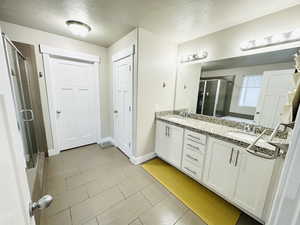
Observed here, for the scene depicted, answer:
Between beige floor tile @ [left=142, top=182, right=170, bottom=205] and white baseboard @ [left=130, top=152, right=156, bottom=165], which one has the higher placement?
white baseboard @ [left=130, top=152, right=156, bottom=165]

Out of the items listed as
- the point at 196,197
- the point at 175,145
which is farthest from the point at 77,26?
the point at 196,197

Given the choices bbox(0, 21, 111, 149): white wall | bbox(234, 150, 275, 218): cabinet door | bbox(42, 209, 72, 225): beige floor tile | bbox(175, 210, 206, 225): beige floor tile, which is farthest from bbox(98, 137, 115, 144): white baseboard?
bbox(234, 150, 275, 218): cabinet door

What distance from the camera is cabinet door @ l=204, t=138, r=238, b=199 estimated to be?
153 cm

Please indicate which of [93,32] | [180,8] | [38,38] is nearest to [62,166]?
[38,38]

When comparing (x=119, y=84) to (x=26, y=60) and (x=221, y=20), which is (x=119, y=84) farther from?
(x=221, y=20)

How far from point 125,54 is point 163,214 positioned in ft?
8.26

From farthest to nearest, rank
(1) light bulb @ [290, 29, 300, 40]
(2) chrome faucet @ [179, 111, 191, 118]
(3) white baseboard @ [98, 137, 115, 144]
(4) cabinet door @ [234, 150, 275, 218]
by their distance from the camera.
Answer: (3) white baseboard @ [98, 137, 115, 144] → (2) chrome faucet @ [179, 111, 191, 118] → (1) light bulb @ [290, 29, 300, 40] → (4) cabinet door @ [234, 150, 275, 218]

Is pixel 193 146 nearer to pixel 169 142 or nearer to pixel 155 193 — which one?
pixel 169 142

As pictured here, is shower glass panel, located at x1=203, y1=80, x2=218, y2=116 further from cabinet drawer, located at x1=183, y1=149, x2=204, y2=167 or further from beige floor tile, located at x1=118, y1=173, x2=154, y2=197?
beige floor tile, located at x1=118, y1=173, x2=154, y2=197

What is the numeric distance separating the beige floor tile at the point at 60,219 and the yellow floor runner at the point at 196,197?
1.25 meters

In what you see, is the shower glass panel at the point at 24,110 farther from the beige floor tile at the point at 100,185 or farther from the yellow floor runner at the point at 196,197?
the yellow floor runner at the point at 196,197

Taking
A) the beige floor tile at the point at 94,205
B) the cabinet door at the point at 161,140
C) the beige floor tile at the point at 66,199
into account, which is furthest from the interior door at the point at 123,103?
the beige floor tile at the point at 66,199

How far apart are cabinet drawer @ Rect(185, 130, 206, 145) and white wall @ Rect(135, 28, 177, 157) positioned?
2.61 feet

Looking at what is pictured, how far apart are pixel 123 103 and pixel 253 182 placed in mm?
2333
